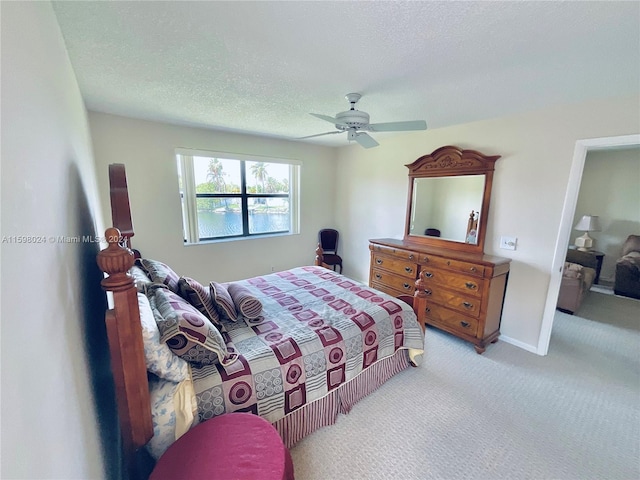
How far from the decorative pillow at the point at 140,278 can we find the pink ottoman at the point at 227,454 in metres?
0.88

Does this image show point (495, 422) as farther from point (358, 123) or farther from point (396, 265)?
point (358, 123)

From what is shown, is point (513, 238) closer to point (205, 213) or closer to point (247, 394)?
point (247, 394)

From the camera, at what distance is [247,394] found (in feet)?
4.70

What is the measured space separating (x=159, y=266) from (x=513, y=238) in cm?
337

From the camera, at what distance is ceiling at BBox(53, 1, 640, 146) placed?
3.91 ft

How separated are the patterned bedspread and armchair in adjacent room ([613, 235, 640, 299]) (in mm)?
4058

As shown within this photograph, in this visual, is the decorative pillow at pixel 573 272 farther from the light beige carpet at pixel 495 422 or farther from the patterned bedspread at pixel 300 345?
the patterned bedspread at pixel 300 345

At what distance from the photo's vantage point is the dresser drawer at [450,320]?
8.73 feet

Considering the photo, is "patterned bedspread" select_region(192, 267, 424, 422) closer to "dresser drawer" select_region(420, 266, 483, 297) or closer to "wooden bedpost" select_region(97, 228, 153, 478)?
"wooden bedpost" select_region(97, 228, 153, 478)

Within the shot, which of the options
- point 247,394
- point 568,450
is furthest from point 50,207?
point 568,450

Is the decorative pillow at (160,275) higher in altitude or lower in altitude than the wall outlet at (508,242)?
lower

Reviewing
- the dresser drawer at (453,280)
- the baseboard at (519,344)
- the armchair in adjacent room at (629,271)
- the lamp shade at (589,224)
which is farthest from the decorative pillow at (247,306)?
the armchair in adjacent room at (629,271)

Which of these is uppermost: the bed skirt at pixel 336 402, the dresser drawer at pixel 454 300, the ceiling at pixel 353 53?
the ceiling at pixel 353 53

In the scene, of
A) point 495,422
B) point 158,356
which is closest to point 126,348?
point 158,356
